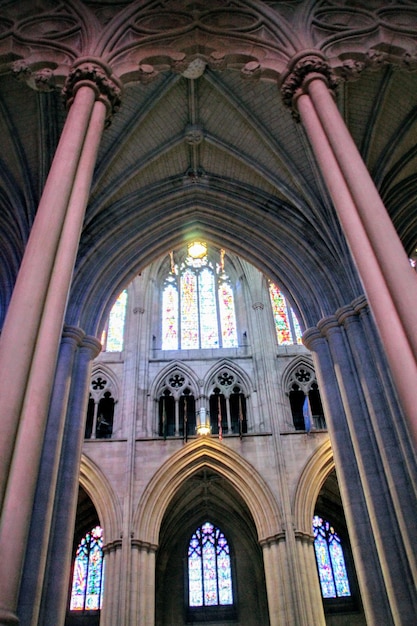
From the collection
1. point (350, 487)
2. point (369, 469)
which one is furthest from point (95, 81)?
point (350, 487)

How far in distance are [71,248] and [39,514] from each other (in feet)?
11.7

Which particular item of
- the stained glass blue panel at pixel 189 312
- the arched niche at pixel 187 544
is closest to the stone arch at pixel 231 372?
the stained glass blue panel at pixel 189 312

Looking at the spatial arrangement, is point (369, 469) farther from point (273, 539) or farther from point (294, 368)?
point (294, 368)

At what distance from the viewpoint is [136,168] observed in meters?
10.8

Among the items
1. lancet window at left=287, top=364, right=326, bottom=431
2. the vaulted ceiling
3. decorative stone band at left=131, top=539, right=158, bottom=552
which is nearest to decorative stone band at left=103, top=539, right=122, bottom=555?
decorative stone band at left=131, top=539, right=158, bottom=552

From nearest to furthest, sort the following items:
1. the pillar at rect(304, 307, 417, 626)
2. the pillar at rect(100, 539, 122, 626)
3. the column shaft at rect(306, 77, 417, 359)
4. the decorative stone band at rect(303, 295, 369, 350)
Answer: the column shaft at rect(306, 77, 417, 359), the pillar at rect(304, 307, 417, 626), the decorative stone band at rect(303, 295, 369, 350), the pillar at rect(100, 539, 122, 626)

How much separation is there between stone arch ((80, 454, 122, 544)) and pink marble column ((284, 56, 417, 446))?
11.6 meters

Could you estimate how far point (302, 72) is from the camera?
291 inches

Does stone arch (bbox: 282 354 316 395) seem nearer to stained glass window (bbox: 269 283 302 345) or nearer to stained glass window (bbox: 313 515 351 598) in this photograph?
stained glass window (bbox: 269 283 302 345)

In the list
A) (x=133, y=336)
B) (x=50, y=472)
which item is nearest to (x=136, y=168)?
(x=50, y=472)

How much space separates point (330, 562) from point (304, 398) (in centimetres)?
536

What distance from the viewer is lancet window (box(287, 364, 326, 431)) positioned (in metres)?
16.9

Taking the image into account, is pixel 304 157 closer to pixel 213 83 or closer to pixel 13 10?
pixel 213 83

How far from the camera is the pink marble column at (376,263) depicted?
4.57 metres
